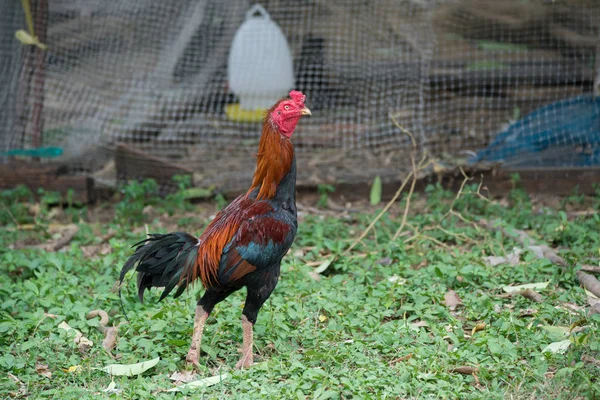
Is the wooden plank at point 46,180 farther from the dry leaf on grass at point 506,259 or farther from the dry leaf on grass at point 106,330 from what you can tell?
the dry leaf on grass at point 506,259

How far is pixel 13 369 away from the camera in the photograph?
380 cm

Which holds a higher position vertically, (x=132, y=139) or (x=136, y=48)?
(x=136, y=48)

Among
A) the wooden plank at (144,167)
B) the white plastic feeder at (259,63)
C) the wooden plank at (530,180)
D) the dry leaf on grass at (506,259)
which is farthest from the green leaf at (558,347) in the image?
the white plastic feeder at (259,63)

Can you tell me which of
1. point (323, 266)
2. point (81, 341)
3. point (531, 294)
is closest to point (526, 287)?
point (531, 294)

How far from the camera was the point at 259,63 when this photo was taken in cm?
908

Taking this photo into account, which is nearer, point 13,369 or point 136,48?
point 13,369

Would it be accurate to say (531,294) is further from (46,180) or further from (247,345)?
(46,180)

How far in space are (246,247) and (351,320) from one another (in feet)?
3.07

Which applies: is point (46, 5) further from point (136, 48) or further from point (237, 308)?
point (237, 308)

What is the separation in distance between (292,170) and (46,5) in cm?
489

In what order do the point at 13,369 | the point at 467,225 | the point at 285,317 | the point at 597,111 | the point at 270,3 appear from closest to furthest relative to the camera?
the point at 13,369
the point at 285,317
the point at 467,225
the point at 597,111
the point at 270,3

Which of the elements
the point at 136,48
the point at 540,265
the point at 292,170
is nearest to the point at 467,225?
the point at 540,265

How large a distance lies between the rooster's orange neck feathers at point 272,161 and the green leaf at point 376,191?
3.22 meters

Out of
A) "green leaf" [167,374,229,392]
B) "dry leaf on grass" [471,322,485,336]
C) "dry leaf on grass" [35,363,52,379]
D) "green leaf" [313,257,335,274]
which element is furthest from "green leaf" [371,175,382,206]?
"dry leaf on grass" [35,363,52,379]
